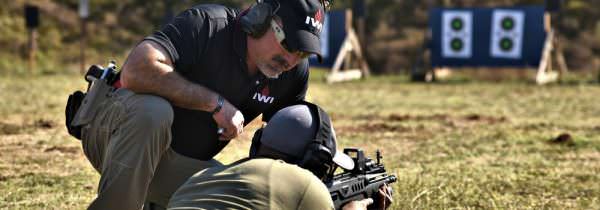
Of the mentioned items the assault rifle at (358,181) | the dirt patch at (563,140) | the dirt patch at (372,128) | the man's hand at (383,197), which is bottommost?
the dirt patch at (372,128)

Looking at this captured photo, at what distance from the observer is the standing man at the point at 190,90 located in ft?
14.5

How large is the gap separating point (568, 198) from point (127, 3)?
927 inches

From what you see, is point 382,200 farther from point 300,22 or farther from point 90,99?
point 90,99

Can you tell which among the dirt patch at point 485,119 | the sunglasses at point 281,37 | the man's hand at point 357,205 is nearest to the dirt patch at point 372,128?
the dirt patch at point 485,119

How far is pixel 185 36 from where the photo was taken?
15.2 ft

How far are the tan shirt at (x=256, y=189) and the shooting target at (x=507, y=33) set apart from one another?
18.7 meters

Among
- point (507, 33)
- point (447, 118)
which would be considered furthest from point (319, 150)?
point (507, 33)

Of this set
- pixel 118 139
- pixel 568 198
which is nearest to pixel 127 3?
pixel 568 198

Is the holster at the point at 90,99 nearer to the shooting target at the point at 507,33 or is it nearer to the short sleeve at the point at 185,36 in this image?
the short sleeve at the point at 185,36

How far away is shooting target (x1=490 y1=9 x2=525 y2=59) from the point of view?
70.5ft

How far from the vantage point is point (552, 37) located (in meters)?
20.4

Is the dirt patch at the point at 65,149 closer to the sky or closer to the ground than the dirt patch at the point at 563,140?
closer to the sky

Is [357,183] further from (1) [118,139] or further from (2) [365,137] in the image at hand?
(2) [365,137]

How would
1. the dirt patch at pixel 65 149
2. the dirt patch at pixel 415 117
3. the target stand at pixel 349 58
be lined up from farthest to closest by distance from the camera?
the target stand at pixel 349 58, the dirt patch at pixel 415 117, the dirt patch at pixel 65 149
